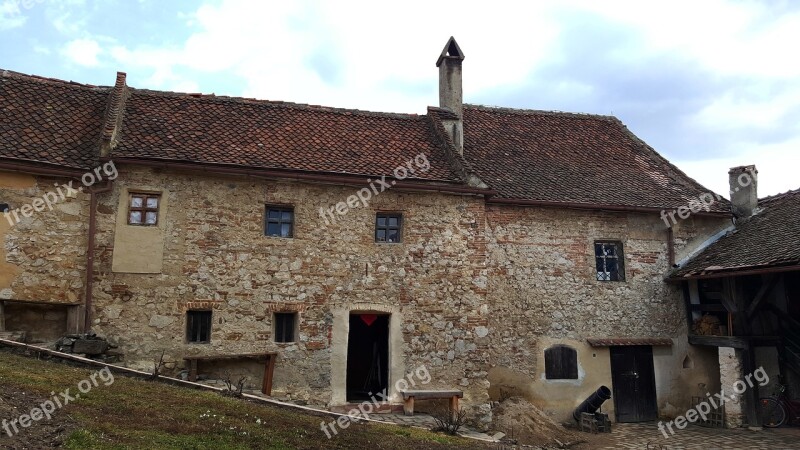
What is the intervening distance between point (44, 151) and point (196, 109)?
156 inches

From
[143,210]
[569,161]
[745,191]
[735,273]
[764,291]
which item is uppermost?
[569,161]

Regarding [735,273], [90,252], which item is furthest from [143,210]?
[735,273]

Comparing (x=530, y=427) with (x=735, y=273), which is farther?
(x=735, y=273)

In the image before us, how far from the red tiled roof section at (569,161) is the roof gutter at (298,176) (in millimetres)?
1464

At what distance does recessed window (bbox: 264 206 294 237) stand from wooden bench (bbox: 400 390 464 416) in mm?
4638

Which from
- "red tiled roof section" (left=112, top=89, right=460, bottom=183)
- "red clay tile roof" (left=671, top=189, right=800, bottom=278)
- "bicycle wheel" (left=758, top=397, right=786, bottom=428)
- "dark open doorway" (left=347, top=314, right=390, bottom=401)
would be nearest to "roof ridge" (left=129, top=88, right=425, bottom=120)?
"red tiled roof section" (left=112, top=89, right=460, bottom=183)

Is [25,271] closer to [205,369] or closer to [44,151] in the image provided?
[44,151]

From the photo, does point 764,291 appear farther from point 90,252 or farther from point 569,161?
point 90,252

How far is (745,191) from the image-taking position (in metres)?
17.2
